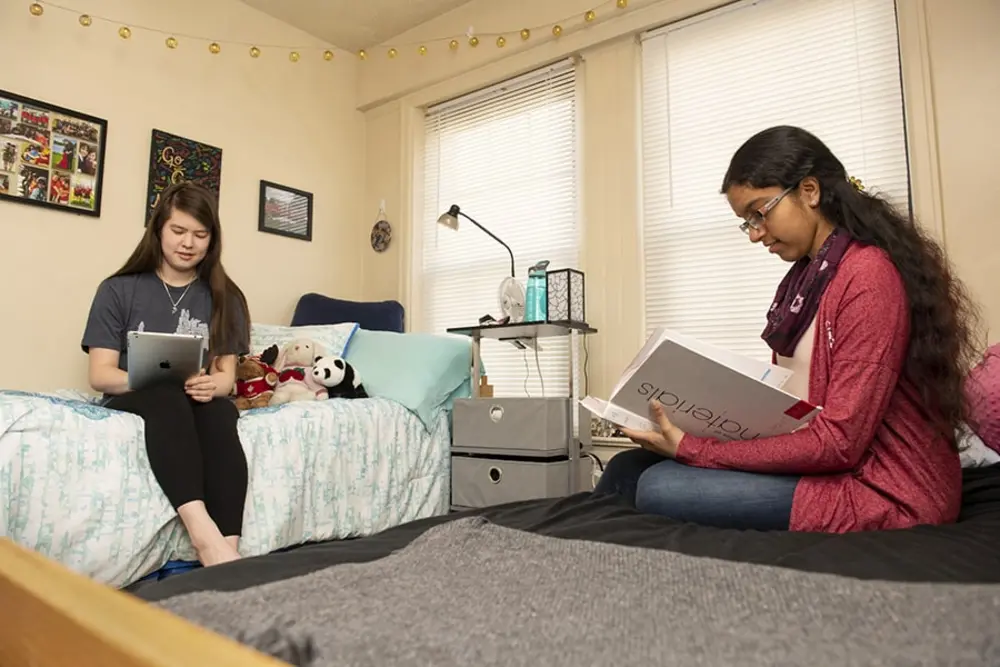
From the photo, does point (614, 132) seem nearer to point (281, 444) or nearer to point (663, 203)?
point (663, 203)

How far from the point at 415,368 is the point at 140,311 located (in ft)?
2.96

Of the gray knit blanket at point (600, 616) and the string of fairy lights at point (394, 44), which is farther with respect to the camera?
the string of fairy lights at point (394, 44)

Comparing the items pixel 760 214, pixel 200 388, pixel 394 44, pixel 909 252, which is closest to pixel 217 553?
pixel 200 388

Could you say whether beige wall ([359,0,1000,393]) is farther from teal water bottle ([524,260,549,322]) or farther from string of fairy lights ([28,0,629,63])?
teal water bottle ([524,260,549,322])

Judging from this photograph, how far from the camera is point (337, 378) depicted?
7.43 ft

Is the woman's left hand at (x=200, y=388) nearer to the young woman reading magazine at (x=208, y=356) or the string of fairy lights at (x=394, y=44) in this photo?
the young woman reading magazine at (x=208, y=356)

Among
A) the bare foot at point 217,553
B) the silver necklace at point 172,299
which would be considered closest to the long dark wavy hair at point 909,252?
the bare foot at point 217,553

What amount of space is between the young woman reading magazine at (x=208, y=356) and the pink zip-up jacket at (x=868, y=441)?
1144mm

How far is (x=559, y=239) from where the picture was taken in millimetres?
2863

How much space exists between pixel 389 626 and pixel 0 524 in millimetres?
1275

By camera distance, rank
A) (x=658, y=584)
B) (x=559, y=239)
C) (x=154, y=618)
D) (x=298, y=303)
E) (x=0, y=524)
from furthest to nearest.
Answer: (x=298, y=303) → (x=559, y=239) → (x=0, y=524) → (x=658, y=584) → (x=154, y=618)

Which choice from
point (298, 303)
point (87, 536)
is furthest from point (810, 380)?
point (298, 303)

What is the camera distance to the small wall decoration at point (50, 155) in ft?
7.71

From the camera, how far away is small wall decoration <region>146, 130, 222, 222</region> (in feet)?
8.95
